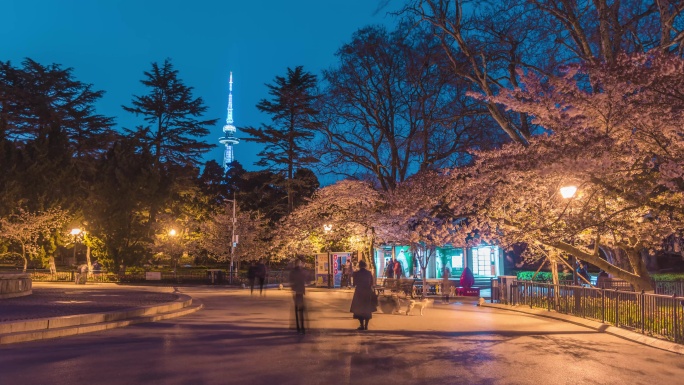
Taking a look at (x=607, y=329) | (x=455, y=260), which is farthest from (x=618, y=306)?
(x=455, y=260)

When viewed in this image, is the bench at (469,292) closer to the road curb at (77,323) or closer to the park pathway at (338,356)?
the park pathway at (338,356)

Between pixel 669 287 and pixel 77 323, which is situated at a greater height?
pixel 669 287

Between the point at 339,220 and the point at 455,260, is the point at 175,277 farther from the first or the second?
the point at 455,260

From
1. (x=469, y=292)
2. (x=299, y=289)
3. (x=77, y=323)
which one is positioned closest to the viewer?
(x=77, y=323)

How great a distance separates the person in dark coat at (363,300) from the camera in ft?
51.6

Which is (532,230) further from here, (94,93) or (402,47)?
(94,93)

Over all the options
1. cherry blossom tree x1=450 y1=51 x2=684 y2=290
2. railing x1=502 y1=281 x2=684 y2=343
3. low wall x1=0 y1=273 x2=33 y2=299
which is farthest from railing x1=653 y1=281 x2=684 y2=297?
low wall x1=0 y1=273 x2=33 y2=299

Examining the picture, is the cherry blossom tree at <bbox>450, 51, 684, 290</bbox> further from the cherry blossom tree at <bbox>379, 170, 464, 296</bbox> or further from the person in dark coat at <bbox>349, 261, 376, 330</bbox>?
the person in dark coat at <bbox>349, 261, 376, 330</bbox>

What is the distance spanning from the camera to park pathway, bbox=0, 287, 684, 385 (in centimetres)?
922

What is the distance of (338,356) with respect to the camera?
1124 cm

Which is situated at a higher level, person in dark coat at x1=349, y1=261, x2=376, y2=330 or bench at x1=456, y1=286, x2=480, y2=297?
person in dark coat at x1=349, y1=261, x2=376, y2=330

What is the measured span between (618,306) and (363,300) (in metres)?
6.60

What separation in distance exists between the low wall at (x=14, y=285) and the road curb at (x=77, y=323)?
7.25 meters

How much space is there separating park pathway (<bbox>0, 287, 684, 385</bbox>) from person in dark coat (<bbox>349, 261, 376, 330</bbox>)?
43cm
